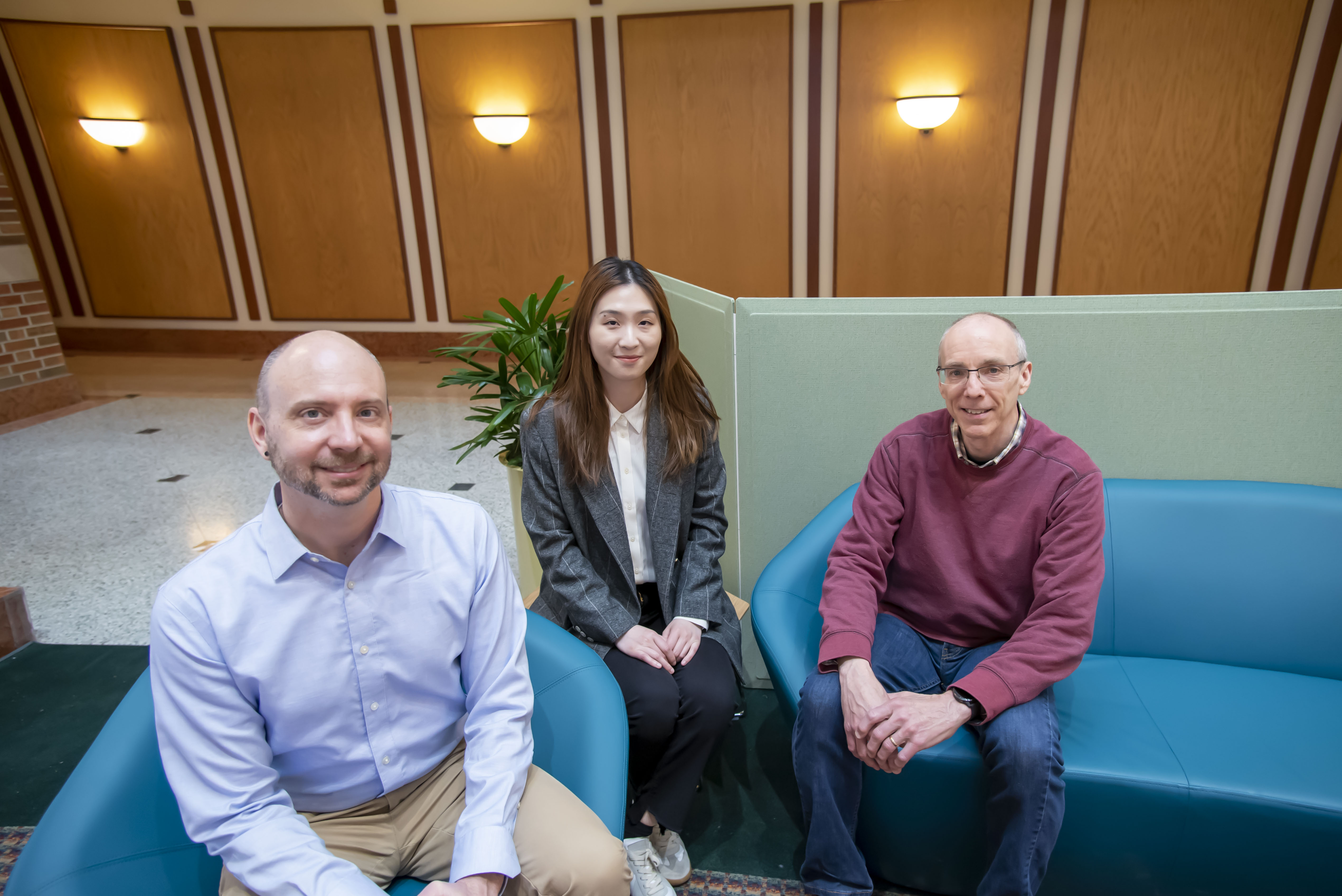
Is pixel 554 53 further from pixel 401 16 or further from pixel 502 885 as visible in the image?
pixel 502 885

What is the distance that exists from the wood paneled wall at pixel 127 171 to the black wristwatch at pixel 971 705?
7.60m

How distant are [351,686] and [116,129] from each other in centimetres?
766

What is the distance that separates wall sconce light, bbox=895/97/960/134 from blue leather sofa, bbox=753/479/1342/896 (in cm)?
439

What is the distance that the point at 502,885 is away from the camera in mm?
1147

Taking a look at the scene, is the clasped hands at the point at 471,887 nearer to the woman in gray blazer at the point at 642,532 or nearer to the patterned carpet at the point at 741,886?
the woman in gray blazer at the point at 642,532

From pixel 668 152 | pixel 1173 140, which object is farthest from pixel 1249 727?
pixel 668 152

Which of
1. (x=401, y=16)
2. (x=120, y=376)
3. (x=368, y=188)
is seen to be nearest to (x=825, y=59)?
(x=401, y=16)

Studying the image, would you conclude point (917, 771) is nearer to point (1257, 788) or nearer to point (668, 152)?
point (1257, 788)

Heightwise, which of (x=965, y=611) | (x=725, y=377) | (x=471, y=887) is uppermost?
(x=725, y=377)

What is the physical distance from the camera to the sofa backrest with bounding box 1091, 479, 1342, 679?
1.76 m

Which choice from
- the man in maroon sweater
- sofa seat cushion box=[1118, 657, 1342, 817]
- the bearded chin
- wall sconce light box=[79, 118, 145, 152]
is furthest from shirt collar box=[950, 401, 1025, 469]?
wall sconce light box=[79, 118, 145, 152]

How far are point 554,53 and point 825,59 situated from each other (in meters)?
2.15

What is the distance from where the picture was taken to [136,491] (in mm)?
4137

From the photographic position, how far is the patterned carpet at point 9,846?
1.71 metres
